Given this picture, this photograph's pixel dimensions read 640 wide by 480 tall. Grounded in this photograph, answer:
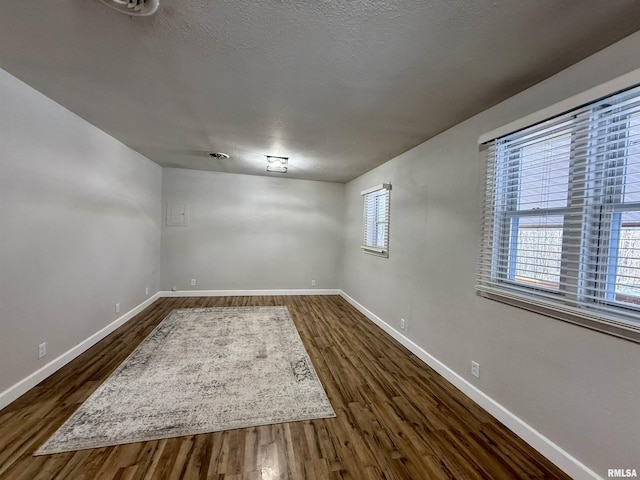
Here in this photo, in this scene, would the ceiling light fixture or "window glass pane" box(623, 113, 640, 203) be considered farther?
the ceiling light fixture

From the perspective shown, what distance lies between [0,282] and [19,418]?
964 millimetres

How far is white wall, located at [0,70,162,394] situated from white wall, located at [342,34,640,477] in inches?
143

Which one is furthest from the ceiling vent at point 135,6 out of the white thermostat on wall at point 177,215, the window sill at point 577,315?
the white thermostat on wall at point 177,215

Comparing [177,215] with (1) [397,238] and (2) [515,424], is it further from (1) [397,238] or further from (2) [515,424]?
(2) [515,424]

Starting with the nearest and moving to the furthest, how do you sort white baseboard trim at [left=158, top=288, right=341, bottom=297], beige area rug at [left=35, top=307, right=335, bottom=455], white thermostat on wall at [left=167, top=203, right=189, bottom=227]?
beige area rug at [left=35, top=307, right=335, bottom=455] → white thermostat on wall at [left=167, top=203, right=189, bottom=227] → white baseboard trim at [left=158, top=288, right=341, bottom=297]

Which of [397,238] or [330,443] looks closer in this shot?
[330,443]

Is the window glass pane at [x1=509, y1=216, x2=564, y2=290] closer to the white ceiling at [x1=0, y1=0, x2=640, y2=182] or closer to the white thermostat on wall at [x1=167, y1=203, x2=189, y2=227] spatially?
the white ceiling at [x1=0, y1=0, x2=640, y2=182]

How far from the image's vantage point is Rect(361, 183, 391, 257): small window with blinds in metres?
3.81

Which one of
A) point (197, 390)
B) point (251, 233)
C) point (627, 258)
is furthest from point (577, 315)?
point (251, 233)

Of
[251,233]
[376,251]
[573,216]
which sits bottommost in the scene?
[376,251]

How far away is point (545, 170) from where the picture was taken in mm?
1759

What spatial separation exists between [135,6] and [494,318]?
2964mm

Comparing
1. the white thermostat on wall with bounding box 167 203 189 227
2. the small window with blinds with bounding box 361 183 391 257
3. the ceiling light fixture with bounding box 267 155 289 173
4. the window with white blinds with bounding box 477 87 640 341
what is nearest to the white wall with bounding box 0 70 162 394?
the white thermostat on wall with bounding box 167 203 189 227

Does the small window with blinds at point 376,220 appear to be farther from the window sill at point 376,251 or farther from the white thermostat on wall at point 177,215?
the white thermostat on wall at point 177,215
